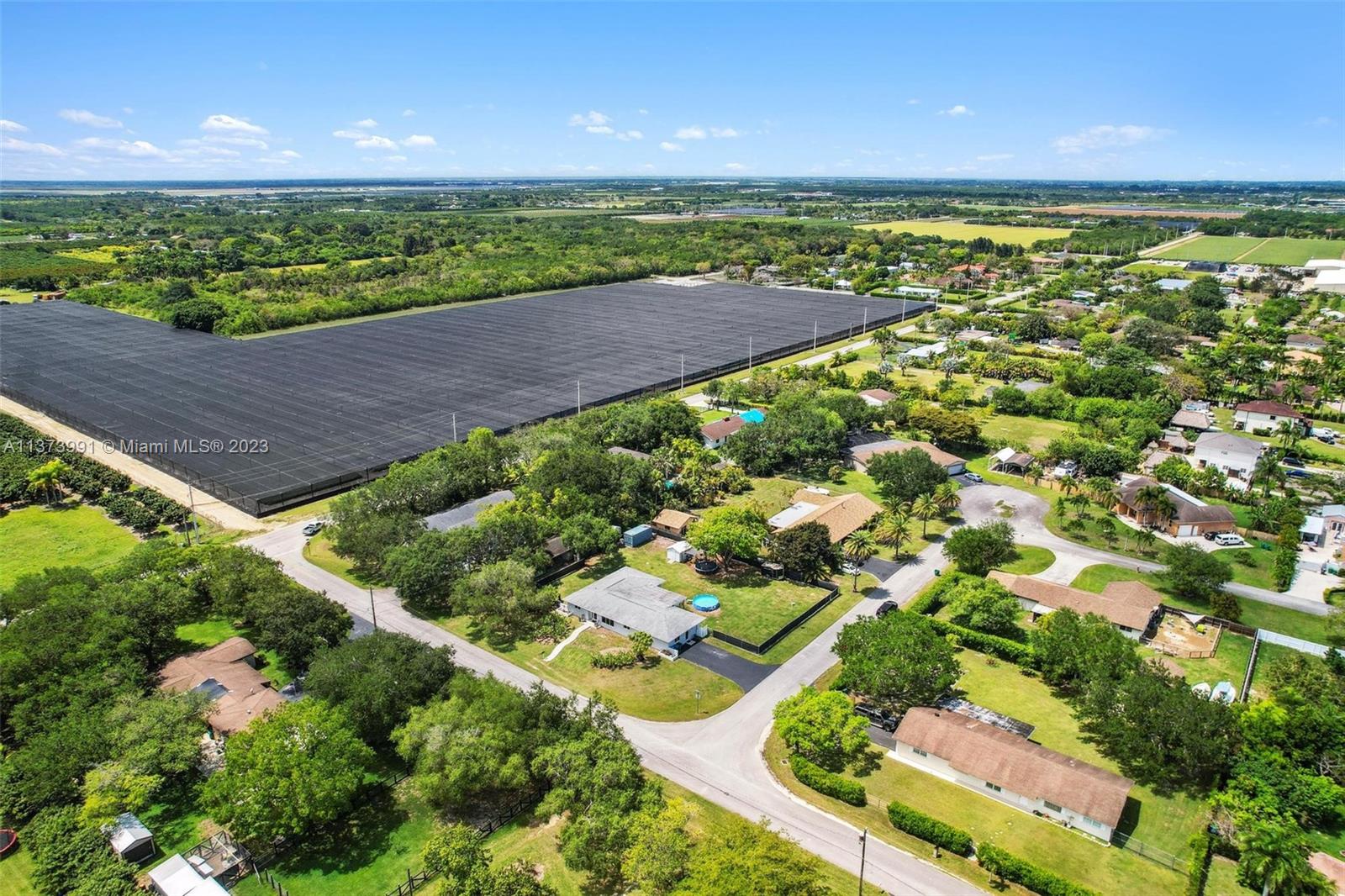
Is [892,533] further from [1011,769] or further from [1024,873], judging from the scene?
[1024,873]

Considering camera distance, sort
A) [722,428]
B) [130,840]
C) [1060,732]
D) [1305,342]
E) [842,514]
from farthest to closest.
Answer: [1305,342] → [722,428] → [842,514] → [1060,732] → [130,840]

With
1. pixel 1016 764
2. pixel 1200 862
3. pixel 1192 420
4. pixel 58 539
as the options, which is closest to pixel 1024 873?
pixel 1016 764

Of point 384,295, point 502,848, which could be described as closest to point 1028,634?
point 502,848

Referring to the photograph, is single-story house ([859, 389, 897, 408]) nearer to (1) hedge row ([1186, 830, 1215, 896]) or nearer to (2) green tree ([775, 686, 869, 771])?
(2) green tree ([775, 686, 869, 771])

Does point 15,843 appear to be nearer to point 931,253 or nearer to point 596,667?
point 596,667

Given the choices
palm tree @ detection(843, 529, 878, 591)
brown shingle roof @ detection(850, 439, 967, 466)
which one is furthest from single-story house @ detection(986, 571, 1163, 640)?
brown shingle roof @ detection(850, 439, 967, 466)
